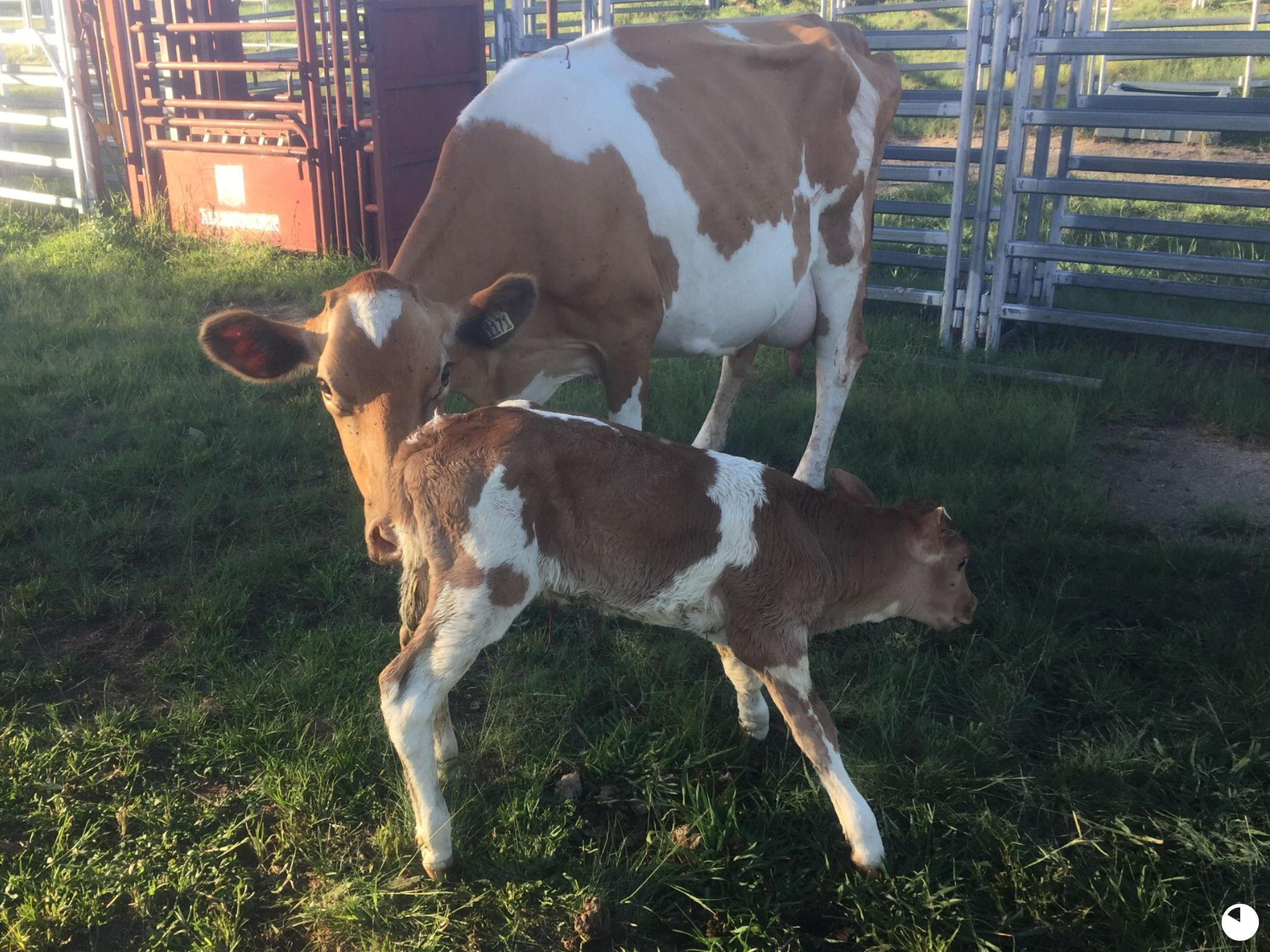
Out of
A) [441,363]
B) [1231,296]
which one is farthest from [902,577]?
[1231,296]

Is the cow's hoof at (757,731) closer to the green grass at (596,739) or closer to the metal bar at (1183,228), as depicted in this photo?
the green grass at (596,739)

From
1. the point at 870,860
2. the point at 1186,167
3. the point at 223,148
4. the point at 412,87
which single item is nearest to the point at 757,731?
the point at 870,860

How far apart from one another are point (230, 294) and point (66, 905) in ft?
19.4

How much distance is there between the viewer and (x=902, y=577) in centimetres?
320

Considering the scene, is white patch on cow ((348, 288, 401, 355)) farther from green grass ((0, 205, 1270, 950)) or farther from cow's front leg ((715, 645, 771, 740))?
cow's front leg ((715, 645, 771, 740))

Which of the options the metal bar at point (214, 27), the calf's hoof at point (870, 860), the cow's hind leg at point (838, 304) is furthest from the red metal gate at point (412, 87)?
the calf's hoof at point (870, 860)

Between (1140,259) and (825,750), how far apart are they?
5.09 metres

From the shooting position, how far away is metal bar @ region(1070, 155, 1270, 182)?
257 inches

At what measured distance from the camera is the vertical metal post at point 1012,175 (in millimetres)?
6797

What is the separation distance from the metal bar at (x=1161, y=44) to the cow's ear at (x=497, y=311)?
4489 mm

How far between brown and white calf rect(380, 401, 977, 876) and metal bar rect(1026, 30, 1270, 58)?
4380 millimetres

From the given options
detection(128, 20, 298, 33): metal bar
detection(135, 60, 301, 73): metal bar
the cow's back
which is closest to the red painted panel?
detection(135, 60, 301, 73): metal bar

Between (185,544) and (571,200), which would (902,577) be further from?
(185,544)

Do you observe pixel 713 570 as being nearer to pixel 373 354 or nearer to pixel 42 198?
pixel 373 354
